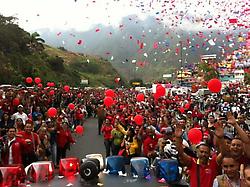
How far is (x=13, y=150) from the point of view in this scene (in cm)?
952

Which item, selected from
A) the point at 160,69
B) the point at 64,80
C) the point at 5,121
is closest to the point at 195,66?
the point at 64,80

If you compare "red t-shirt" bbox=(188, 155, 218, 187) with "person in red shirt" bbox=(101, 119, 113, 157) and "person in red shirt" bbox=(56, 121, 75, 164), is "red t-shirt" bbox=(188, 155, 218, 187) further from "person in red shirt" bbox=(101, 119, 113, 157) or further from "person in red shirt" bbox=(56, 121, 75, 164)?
"person in red shirt" bbox=(101, 119, 113, 157)

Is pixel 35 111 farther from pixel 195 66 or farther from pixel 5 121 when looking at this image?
pixel 195 66

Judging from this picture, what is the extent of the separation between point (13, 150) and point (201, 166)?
5.43 metres

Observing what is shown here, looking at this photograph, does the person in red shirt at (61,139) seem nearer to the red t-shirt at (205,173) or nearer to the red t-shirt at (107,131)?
the red t-shirt at (107,131)

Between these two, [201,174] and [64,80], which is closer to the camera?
[201,174]

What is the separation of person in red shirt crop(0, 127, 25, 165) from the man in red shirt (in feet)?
16.9

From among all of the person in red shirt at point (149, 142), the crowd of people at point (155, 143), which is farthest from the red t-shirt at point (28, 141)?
the person in red shirt at point (149, 142)

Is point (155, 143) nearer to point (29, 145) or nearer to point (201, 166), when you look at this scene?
point (29, 145)

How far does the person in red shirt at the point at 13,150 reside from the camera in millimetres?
9508

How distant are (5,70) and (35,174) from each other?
26.9 metres

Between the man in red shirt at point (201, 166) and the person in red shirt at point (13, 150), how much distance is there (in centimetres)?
514

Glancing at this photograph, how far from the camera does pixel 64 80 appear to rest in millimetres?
78562

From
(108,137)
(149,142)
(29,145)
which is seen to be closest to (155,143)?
(149,142)
